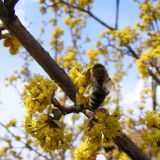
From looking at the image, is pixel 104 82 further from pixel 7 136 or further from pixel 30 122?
pixel 7 136

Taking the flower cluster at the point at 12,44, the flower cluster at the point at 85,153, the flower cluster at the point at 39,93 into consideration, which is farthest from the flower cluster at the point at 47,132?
the flower cluster at the point at 12,44

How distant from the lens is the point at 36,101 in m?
2.46

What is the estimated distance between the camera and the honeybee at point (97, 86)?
2.52m

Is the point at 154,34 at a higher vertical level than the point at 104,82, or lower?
higher

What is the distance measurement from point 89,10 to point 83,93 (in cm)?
514

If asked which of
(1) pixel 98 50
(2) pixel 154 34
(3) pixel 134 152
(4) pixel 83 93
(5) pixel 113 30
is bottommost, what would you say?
(3) pixel 134 152

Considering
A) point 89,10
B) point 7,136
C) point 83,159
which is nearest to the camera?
point 83,159

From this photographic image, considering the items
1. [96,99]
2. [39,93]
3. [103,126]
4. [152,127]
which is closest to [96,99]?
[96,99]

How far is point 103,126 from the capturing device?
2.40 meters

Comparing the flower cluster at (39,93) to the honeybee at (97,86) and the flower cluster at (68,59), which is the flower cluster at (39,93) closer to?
the honeybee at (97,86)

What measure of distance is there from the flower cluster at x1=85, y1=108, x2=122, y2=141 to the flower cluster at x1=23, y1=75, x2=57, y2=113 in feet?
1.03

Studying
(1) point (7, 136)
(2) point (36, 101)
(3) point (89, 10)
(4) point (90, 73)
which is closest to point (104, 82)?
(4) point (90, 73)

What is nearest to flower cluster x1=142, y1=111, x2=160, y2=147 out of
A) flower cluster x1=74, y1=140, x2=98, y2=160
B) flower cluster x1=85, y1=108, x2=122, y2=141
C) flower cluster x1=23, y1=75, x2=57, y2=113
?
flower cluster x1=85, y1=108, x2=122, y2=141

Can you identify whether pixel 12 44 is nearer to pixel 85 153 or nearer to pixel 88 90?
pixel 88 90
